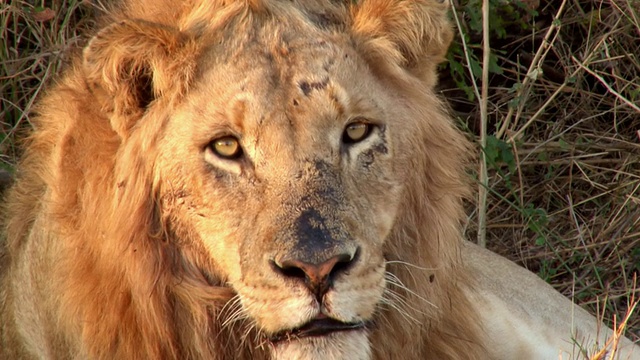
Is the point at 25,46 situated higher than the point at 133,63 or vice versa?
the point at 25,46

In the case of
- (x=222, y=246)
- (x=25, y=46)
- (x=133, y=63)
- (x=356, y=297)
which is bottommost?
(x=356, y=297)

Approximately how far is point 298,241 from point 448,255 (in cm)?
86

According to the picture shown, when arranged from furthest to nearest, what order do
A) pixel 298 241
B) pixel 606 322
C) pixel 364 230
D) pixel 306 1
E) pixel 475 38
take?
1. pixel 475 38
2. pixel 606 322
3. pixel 306 1
4. pixel 364 230
5. pixel 298 241

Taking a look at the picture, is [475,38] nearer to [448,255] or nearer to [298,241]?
[448,255]

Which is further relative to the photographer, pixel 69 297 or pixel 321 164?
pixel 69 297

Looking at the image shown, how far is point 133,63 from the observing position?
122 inches

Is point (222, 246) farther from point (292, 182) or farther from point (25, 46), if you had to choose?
point (25, 46)

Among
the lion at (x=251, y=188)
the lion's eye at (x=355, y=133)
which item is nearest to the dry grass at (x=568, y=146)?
the lion at (x=251, y=188)

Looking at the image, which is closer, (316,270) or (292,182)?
(316,270)

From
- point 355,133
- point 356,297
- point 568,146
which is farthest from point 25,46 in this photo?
point 356,297

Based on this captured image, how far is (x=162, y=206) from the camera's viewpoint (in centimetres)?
310

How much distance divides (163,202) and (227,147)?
26 centimetres

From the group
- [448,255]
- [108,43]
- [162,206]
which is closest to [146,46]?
[108,43]

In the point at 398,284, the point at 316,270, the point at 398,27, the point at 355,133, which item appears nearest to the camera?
the point at 316,270
